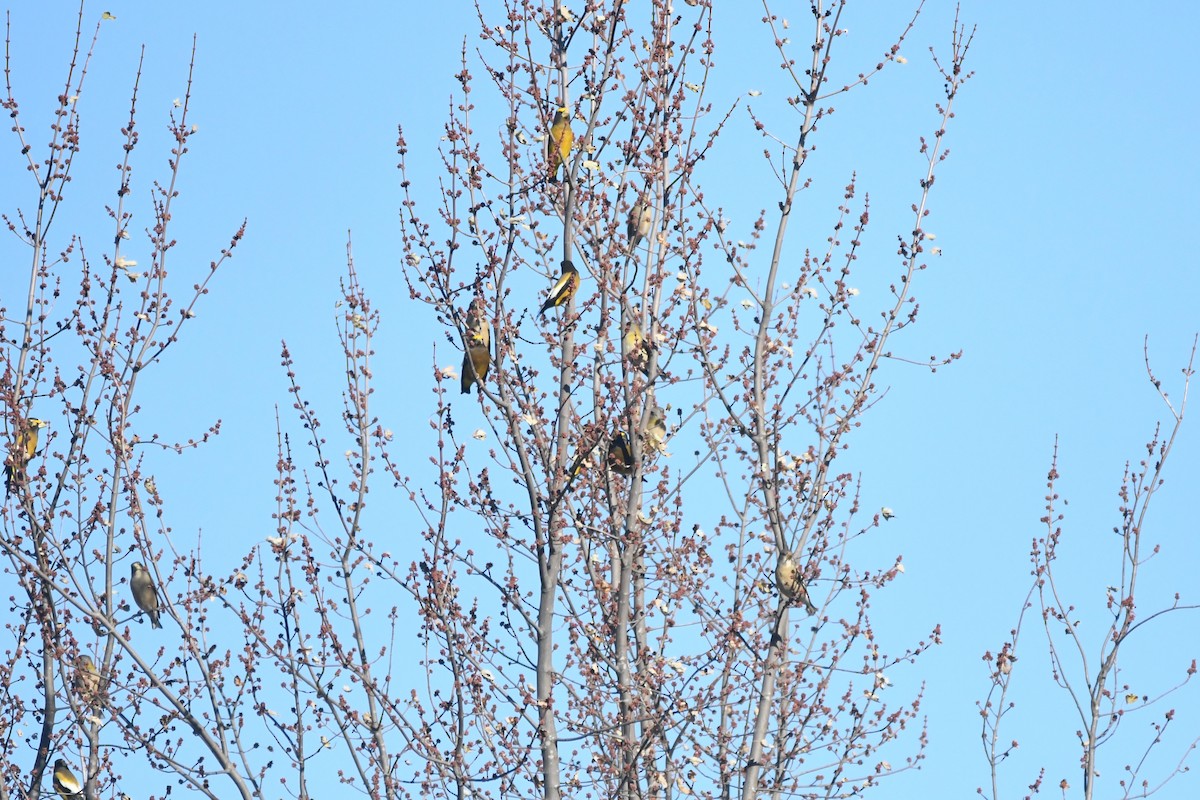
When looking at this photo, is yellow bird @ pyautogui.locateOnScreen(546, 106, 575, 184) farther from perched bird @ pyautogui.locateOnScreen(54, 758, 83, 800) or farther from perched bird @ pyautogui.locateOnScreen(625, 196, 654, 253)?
perched bird @ pyautogui.locateOnScreen(54, 758, 83, 800)

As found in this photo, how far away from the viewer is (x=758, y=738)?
7770 millimetres

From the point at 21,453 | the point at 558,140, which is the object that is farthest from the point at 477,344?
the point at 21,453

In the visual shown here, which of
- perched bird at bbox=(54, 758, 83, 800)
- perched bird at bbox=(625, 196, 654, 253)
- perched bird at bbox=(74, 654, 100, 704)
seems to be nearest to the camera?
perched bird at bbox=(74, 654, 100, 704)

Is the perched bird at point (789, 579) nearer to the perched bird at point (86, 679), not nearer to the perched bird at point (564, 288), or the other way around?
the perched bird at point (564, 288)

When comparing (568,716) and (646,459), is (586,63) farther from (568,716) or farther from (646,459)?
(568,716)

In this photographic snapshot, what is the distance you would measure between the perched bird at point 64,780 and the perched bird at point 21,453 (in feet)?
5.02

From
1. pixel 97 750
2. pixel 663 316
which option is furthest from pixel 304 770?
pixel 663 316

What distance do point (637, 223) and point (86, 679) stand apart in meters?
3.69

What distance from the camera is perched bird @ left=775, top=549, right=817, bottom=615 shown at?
8.08 meters

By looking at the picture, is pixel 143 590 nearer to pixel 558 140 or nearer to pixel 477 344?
pixel 477 344

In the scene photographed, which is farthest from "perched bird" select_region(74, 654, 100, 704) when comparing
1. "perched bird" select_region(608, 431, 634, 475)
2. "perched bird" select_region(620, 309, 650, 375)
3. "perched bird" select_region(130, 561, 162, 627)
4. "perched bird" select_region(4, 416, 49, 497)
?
"perched bird" select_region(620, 309, 650, 375)

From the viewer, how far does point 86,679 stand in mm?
8438

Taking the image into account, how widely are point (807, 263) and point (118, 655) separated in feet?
14.1

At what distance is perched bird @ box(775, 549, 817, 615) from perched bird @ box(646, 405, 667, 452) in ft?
2.70
